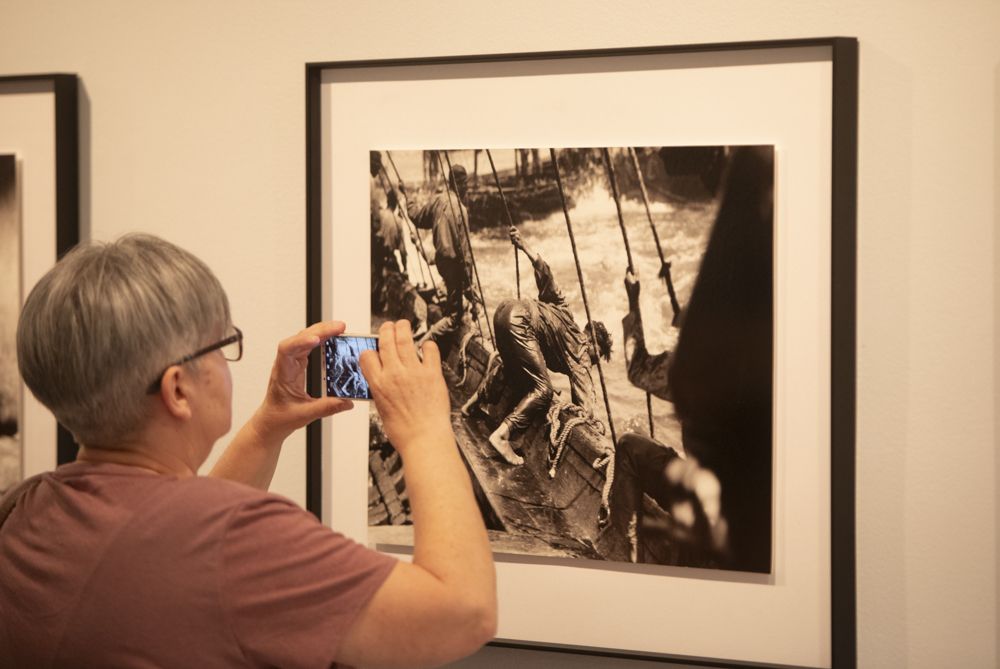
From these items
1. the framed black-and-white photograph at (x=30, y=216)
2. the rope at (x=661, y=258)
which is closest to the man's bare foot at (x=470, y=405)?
the rope at (x=661, y=258)

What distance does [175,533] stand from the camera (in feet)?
2.38

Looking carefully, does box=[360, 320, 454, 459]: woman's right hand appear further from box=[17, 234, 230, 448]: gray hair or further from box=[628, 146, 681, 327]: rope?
box=[628, 146, 681, 327]: rope

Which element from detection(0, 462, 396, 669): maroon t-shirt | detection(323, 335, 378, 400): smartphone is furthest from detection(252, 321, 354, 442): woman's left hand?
detection(0, 462, 396, 669): maroon t-shirt

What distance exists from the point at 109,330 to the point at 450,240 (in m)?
0.57

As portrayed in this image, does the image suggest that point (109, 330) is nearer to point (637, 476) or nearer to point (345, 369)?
point (345, 369)

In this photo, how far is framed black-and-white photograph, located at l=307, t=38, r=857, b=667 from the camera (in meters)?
1.14

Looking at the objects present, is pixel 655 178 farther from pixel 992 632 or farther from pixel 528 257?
pixel 992 632

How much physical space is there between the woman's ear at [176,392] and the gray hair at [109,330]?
10 mm

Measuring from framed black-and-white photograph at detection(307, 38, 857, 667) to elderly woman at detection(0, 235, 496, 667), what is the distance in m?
0.40

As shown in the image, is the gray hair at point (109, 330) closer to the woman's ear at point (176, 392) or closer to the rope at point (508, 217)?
the woman's ear at point (176, 392)

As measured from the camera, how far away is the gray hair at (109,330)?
0.76 metres

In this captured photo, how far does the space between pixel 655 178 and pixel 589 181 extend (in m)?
0.09

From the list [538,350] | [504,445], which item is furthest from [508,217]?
[504,445]

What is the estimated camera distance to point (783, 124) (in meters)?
1.14
